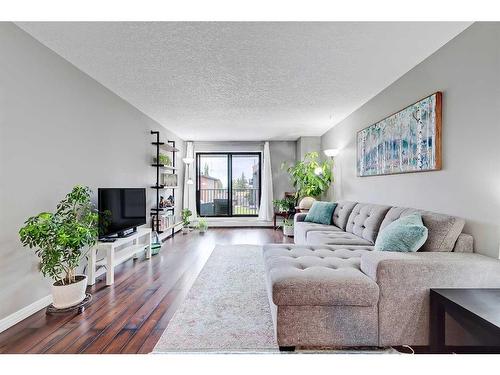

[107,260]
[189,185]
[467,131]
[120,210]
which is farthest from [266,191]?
[467,131]

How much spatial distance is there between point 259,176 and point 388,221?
4636 millimetres

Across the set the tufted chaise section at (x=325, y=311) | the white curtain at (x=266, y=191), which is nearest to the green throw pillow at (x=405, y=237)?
the tufted chaise section at (x=325, y=311)

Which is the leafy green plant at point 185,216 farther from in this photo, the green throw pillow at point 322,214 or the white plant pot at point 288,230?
the green throw pillow at point 322,214

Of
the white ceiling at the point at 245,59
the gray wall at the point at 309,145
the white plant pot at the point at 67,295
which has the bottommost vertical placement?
the white plant pot at the point at 67,295

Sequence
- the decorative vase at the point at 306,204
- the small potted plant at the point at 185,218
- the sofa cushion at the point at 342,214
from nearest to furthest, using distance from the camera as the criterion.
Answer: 1. the sofa cushion at the point at 342,214
2. the decorative vase at the point at 306,204
3. the small potted plant at the point at 185,218

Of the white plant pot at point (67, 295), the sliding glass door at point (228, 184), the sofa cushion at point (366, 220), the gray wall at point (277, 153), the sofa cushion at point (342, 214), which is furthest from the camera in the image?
the sliding glass door at point (228, 184)

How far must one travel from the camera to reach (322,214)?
166 inches

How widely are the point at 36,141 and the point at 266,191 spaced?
5168mm

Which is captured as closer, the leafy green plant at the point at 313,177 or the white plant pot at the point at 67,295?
the white plant pot at the point at 67,295

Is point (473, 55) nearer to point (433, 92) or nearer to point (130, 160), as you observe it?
point (433, 92)

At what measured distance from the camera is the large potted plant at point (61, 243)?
196 cm

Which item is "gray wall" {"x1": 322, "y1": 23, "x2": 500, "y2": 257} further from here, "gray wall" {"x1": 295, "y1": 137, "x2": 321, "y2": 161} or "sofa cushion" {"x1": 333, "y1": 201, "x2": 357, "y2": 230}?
"gray wall" {"x1": 295, "y1": 137, "x2": 321, "y2": 161}

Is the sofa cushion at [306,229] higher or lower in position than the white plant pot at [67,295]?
higher

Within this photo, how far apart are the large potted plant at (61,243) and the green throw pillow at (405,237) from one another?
2.56 metres
